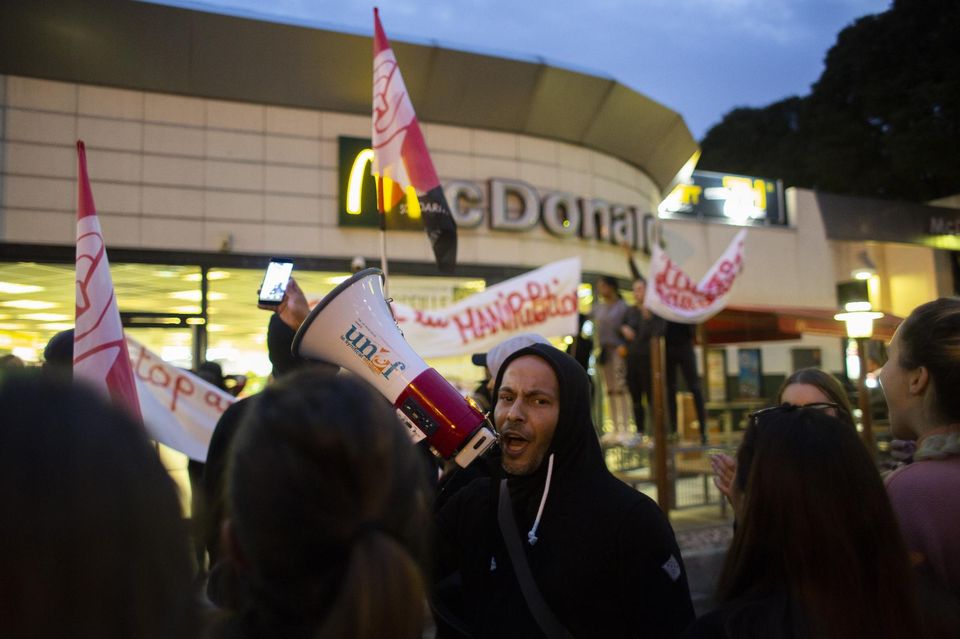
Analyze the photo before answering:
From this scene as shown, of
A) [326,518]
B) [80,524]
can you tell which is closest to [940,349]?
[326,518]

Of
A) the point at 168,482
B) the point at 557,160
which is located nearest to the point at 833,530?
the point at 168,482

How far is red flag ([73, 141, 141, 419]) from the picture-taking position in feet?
10.7

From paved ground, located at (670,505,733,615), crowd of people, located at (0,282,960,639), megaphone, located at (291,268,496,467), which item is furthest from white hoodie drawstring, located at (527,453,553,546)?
paved ground, located at (670,505,733,615)

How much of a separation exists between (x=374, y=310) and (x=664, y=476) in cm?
467

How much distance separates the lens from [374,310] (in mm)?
2742

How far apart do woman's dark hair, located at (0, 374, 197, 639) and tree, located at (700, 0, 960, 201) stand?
35135 millimetres

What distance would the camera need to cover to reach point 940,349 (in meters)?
2.21

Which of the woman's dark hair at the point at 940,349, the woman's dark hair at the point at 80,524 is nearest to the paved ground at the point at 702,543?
the woman's dark hair at the point at 940,349

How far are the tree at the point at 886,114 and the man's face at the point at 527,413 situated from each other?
33.3 meters

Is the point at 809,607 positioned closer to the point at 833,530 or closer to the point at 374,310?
the point at 833,530

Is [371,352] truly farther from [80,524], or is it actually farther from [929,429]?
[80,524]

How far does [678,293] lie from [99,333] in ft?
20.1

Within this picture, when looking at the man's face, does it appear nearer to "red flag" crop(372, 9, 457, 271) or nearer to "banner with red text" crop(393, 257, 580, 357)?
"red flag" crop(372, 9, 457, 271)

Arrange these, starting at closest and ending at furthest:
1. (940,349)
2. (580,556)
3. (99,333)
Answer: (940,349), (580,556), (99,333)
